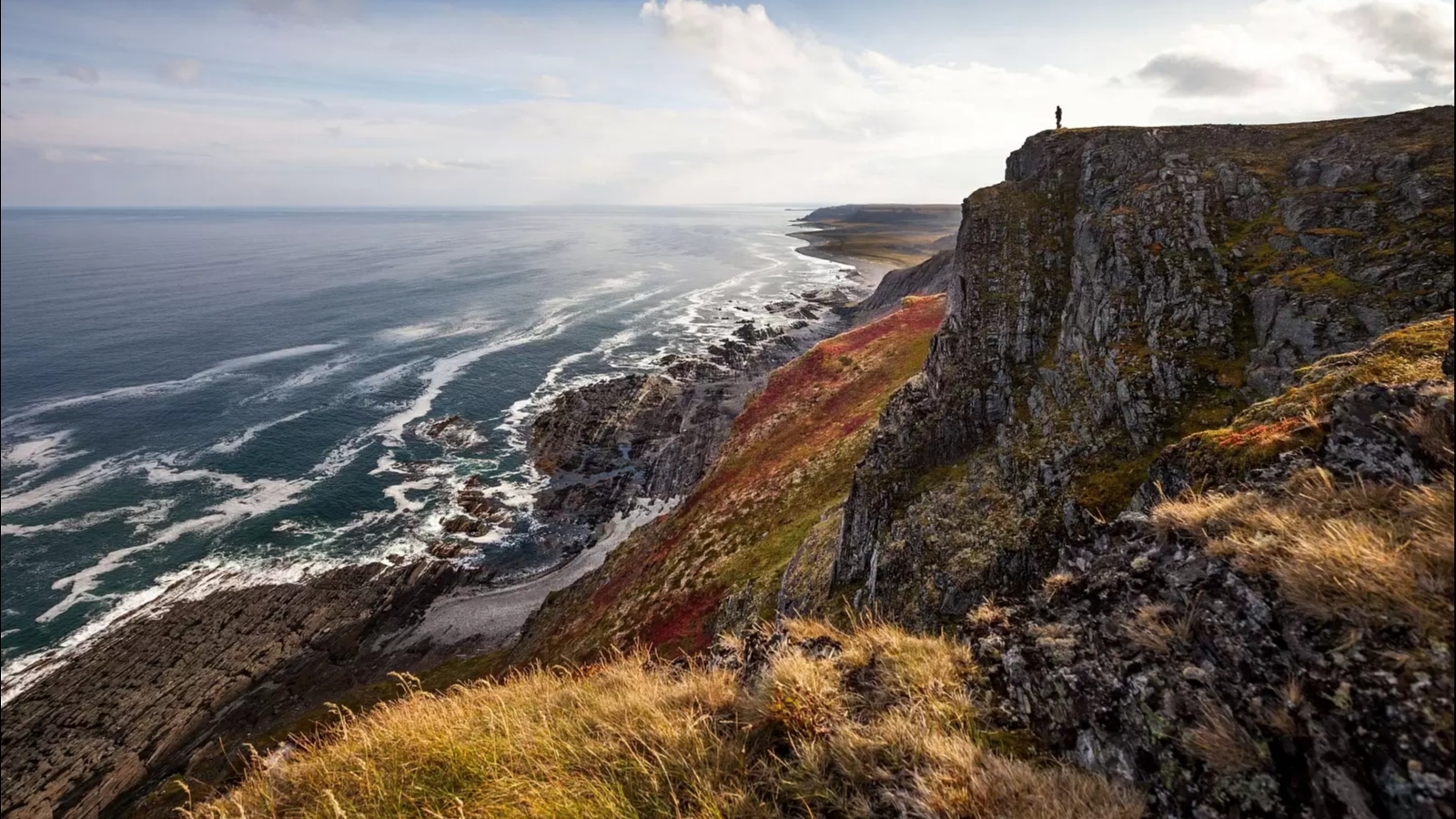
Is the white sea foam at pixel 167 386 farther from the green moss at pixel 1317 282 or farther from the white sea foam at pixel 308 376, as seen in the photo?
the green moss at pixel 1317 282

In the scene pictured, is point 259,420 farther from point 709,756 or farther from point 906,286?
point 906,286

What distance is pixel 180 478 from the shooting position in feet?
203

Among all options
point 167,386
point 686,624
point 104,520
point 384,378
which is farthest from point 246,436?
point 686,624

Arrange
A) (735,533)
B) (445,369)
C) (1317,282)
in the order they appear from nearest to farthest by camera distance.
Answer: (1317,282), (735,533), (445,369)

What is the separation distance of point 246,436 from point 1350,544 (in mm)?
91028

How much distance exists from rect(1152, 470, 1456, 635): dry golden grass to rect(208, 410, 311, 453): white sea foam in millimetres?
86762

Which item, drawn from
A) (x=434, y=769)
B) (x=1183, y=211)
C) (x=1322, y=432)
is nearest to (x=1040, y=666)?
(x=1322, y=432)

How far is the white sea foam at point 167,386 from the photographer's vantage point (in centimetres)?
7919

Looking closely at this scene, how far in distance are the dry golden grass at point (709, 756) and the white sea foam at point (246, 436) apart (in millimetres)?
78377

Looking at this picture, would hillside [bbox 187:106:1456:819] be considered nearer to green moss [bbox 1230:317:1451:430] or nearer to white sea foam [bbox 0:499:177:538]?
green moss [bbox 1230:317:1451:430]

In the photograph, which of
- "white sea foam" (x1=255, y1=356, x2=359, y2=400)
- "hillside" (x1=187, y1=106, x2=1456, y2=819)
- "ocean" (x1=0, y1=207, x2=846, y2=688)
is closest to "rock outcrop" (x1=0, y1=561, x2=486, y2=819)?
"ocean" (x1=0, y1=207, x2=846, y2=688)

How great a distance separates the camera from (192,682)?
4028 centimetres

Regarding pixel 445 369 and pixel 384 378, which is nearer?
pixel 384 378

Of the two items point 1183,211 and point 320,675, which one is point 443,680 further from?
point 1183,211
